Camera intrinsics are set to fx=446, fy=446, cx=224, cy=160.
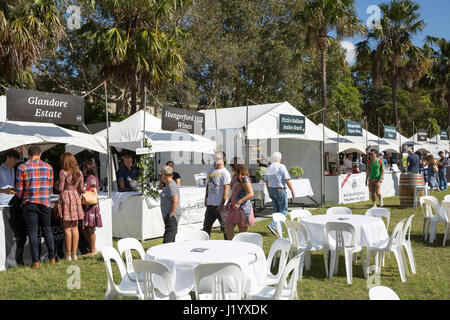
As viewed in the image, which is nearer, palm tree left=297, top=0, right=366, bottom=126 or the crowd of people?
the crowd of people

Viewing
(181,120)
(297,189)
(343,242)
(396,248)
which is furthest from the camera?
(297,189)

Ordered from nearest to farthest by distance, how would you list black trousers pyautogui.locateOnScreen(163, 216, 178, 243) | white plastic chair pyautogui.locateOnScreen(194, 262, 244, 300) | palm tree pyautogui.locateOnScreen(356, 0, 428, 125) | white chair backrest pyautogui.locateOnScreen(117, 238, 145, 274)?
white plastic chair pyautogui.locateOnScreen(194, 262, 244, 300), white chair backrest pyautogui.locateOnScreen(117, 238, 145, 274), black trousers pyautogui.locateOnScreen(163, 216, 178, 243), palm tree pyautogui.locateOnScreen(356, 0, 428, 125)

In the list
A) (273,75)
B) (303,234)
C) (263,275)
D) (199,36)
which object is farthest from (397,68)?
(263,275)

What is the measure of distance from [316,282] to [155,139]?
5.62 m

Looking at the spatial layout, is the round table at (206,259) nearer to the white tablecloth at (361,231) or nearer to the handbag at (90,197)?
the white tablecloth at (361,231)

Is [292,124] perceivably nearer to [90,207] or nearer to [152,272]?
[90,207]

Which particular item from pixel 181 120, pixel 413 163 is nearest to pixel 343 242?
pixel 181 120

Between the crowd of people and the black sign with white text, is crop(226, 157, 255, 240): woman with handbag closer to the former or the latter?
the crowd of people

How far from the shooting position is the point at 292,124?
11891 mm

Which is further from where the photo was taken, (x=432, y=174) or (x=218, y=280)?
(x=432, y=174)

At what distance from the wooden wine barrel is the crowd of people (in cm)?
915

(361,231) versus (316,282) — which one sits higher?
(361,231)

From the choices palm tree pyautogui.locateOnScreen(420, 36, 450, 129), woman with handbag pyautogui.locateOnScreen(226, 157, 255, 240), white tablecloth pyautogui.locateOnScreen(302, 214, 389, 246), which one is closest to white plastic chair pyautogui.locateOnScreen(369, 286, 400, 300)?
white tablecloth pyautogui.locateOnScreen(302, 214, 389, 246)

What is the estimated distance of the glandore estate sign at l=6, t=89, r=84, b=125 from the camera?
20.8ft
